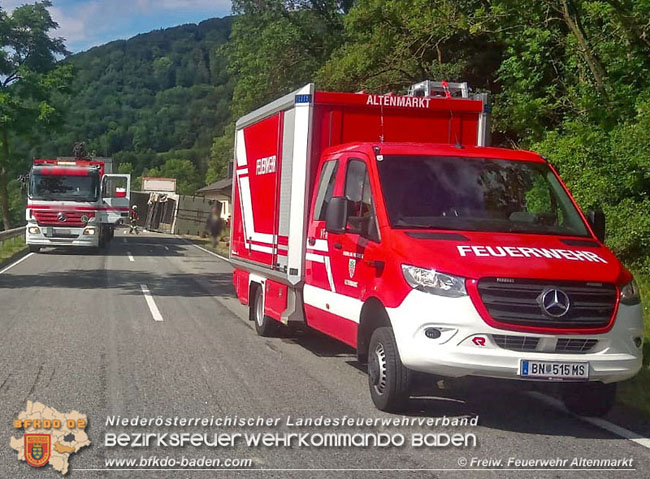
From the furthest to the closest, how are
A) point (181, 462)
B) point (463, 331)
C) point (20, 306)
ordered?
point (20, 306)
point (463, 331)
point (181, 462)

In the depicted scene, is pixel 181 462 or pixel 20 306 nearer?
pixel 181 462

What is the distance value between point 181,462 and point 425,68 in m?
20.7

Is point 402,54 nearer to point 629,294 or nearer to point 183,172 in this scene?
point 629,294

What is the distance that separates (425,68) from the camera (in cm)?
2470

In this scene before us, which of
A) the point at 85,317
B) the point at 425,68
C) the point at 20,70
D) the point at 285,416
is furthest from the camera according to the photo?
the point at 20,70

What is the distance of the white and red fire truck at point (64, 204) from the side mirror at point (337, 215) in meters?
21.6

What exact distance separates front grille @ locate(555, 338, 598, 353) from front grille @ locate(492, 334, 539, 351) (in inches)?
7.4

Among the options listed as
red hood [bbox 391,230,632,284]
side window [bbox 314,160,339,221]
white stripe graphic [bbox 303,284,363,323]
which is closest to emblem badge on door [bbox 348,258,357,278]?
white stripe graphic [bbox 303,284,363,323]

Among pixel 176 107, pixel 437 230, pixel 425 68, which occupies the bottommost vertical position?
pixel 437 230

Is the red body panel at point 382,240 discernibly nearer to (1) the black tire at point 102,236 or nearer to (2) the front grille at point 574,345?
(2) the front grille at point 574,345

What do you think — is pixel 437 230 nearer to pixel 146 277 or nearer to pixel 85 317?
pixel 85 317

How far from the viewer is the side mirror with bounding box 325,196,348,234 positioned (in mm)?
7191

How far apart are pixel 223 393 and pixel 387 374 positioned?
1549 millimetres

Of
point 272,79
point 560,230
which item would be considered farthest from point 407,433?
point 272,79
